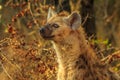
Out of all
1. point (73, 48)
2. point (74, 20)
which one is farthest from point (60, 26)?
point (73, 48)

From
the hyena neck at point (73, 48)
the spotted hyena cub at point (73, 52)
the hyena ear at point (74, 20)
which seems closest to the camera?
the spotted hyena cub at point (73, 52)

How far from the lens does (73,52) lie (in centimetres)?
912

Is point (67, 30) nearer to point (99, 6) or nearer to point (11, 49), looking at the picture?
point (11, 49)

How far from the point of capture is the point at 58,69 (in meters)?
9.43

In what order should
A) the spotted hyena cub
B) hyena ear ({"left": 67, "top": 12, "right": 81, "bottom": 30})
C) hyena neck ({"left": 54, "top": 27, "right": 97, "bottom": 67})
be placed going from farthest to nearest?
hyena ear ({"left": 67, "top": 12, "right": 81, "bottom": 30}), hyena neck ({"left": 54, "top": 27, "right": 97, "bottom": 67}), the spotted hyena cub

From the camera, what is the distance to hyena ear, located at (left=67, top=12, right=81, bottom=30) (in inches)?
364

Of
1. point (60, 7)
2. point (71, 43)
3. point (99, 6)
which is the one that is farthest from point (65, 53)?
point (99, 6)

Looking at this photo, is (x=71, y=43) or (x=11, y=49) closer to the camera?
(x=71, y=43)

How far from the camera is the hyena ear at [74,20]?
9250 mm

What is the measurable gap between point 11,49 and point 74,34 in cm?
127

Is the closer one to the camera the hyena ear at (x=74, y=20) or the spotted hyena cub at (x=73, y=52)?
the spotted hyena cub at (x=73, y=52)

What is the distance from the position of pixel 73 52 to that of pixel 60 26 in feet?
1.39

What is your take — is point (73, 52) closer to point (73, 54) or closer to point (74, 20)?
point (73, 54)

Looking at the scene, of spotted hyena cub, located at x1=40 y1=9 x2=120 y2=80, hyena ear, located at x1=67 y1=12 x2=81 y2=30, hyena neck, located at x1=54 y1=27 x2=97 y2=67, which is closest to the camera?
spotted hyena cub, located at x1=40 y1=9 x2=120 y2=80
